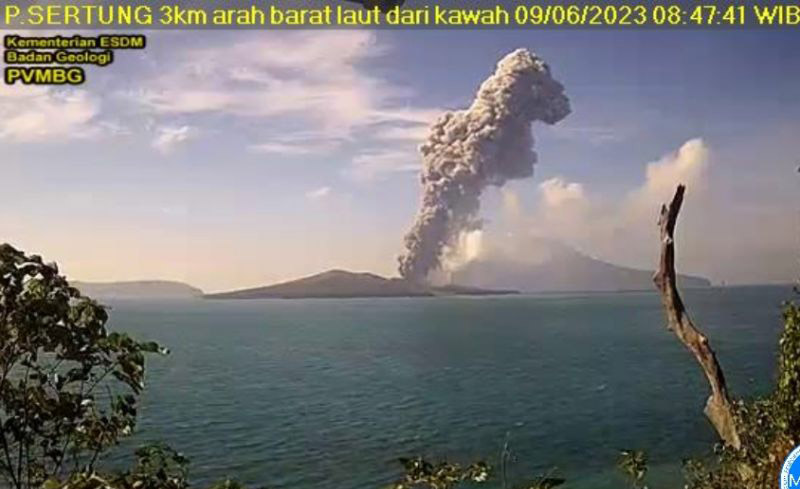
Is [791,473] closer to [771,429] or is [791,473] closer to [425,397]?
[771,429]

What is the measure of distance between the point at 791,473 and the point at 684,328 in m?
1.09

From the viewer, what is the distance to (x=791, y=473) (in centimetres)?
275

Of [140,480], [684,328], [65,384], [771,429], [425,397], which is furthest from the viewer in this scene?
[425,397]

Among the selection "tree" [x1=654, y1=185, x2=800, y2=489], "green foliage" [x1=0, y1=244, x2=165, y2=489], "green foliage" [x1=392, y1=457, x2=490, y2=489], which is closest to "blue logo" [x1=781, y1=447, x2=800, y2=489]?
"tree" [x1=654, y1=185, x2=800, y2=489]

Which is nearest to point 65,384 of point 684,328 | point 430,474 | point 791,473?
point 430,474

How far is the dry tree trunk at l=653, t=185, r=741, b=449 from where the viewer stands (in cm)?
366

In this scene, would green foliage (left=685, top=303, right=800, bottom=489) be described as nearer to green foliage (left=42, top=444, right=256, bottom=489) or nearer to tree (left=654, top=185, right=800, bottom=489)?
tree (left=654, top=185, right=800, bottom=489)

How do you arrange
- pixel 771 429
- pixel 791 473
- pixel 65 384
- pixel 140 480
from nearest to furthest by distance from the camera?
pixel 140 480 < pixel 65 384 < pixel 791 473 < pixel 771 429

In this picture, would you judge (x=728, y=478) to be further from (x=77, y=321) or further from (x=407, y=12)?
(x=407, y=12)

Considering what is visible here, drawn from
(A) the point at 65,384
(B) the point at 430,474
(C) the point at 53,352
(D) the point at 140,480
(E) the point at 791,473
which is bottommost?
(E) the point at 791,473

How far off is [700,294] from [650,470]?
236 ft

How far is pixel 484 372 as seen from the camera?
26422 mm

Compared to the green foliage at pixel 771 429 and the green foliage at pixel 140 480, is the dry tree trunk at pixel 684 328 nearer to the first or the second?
the green foliage at pixel 771 429

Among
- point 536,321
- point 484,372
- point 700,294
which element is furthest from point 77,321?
point 700,294
